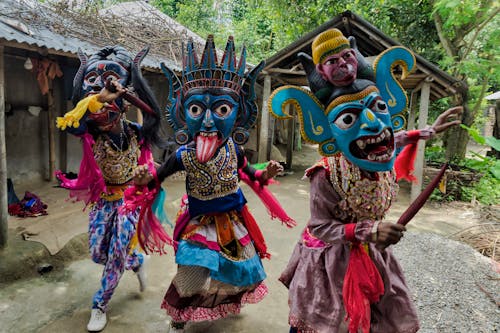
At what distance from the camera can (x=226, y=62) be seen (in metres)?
2.32

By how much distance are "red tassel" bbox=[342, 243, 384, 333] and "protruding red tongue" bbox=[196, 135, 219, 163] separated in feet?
3.30

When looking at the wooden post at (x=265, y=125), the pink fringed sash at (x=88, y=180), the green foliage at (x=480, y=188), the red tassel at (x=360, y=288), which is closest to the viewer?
the red tassel at (x=360, y=288)

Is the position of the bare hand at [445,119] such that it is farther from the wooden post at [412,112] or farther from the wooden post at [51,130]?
the wooden post at [412,112]

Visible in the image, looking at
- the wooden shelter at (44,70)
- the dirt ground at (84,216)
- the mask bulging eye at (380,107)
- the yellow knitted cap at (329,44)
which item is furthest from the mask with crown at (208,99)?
the wooden shelter at (44,70)

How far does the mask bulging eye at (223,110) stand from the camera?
2.29m

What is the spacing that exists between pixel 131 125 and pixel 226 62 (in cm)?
112

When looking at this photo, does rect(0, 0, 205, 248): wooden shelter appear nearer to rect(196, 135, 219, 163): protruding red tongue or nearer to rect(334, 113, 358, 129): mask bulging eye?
rect(196, 135, 219, 163): protruding red tongue

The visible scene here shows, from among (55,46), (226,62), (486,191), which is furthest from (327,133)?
(486,191)

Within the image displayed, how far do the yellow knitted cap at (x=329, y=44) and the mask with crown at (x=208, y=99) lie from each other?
2.14 feet

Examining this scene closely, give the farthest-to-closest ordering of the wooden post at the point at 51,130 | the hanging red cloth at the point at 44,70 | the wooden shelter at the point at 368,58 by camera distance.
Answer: the wooden shelter at the point at 368,58, the wooden post at the point at 51,130, the hanging red cloth at the point at 44,70

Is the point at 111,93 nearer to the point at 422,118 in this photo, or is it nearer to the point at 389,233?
the point at 389,233

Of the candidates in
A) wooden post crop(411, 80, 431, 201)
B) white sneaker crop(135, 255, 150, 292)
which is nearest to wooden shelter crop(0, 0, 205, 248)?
white sneaker crop(135, 255, 150, 292)

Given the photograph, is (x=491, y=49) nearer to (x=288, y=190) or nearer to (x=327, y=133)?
(x=288, y=190)

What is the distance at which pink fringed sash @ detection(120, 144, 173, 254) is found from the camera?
2.50m
